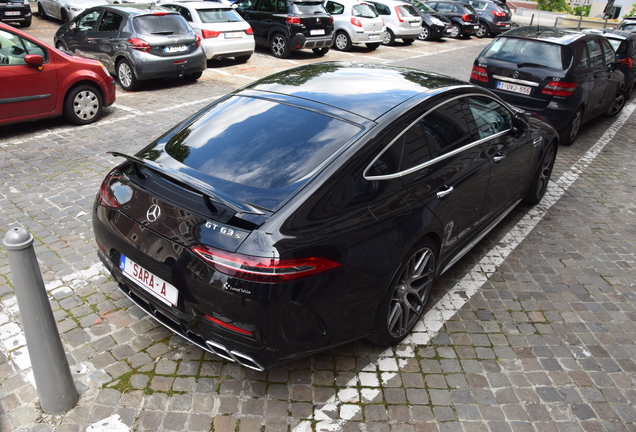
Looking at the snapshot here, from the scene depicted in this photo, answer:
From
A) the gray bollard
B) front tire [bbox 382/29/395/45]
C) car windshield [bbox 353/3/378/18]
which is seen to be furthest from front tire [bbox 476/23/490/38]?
the gray bollard

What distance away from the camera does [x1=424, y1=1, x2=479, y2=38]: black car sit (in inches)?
955

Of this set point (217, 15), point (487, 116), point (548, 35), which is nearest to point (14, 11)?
point (217, 15)

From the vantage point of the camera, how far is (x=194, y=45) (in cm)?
1088

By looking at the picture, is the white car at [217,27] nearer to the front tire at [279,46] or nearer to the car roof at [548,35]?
the front tire at [279,46]

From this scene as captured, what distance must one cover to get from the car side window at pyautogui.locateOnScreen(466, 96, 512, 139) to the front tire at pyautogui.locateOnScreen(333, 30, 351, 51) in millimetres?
13343

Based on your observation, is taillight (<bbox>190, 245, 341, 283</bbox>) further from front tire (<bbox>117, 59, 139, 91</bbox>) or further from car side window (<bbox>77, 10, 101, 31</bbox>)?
car side window (<bbox>77, 10, 101, 31</bbox>)

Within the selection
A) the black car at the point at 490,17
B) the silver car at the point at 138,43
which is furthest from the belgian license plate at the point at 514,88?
the black car at the point at 490,17

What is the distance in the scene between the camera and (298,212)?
2838 millimetres

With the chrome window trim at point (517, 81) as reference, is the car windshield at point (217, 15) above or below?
below

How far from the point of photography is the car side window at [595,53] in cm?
880

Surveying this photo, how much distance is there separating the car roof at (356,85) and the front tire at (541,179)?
2.13 meters

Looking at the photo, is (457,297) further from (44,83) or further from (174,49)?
(174,49)

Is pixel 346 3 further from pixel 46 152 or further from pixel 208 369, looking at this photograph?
pixel 208 369

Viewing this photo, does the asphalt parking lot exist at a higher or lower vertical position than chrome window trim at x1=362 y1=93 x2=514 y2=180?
lower
